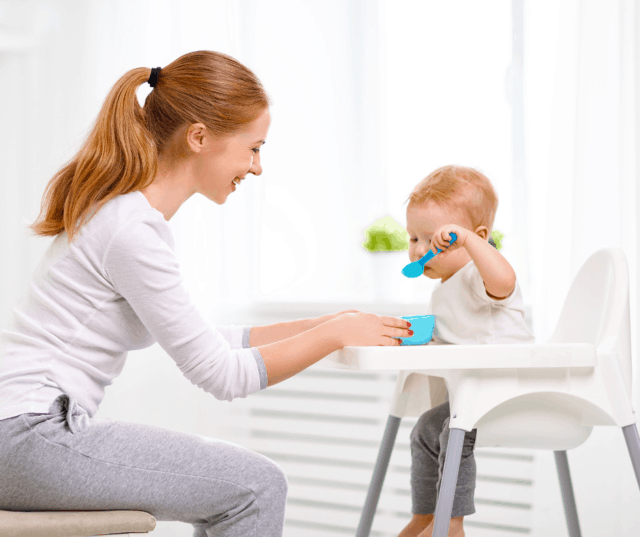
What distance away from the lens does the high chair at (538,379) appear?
0.81 metres

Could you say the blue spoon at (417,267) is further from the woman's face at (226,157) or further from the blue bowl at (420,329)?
the woman's face at (226,157)

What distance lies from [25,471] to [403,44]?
1.52 m

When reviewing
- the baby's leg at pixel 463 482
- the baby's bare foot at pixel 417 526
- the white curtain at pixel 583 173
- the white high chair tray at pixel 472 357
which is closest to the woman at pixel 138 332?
the white high chair tray at pixel 472 357

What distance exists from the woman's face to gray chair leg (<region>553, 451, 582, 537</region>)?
717 millimetres

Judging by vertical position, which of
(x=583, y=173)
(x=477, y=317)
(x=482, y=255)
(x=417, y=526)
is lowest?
(x=417, y=526)

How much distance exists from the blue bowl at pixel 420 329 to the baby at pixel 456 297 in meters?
0.11

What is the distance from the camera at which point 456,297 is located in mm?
1114

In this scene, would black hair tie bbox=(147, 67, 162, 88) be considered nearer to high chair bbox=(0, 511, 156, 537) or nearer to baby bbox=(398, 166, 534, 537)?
baby bbox=(398, 166, 534, 537)

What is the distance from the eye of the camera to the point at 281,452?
1872 mm

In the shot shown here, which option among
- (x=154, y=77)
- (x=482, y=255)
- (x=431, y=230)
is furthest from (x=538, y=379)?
(x=154, y=77)

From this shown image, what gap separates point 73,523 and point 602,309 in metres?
0.81

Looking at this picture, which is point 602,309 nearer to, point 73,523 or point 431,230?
point 431,230

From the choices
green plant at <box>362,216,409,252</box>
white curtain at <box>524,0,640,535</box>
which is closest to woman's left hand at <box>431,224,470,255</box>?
white curtain at <box>524,0,640,535</box>

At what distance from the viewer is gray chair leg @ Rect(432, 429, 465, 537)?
2.70ft
